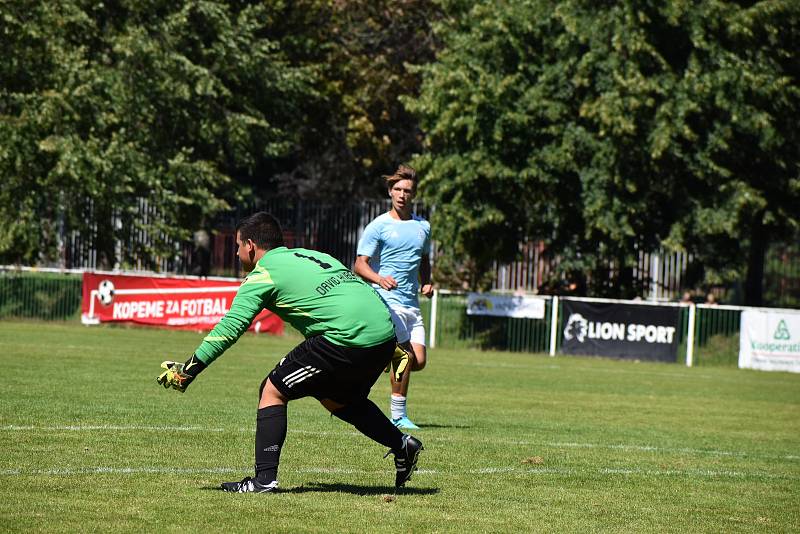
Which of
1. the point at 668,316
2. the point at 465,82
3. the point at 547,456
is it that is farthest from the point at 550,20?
the point at 547,456

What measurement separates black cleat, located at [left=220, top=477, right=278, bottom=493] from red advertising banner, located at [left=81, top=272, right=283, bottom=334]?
849 inches

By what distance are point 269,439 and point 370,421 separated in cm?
72

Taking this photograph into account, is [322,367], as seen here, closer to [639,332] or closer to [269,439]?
[269,439]

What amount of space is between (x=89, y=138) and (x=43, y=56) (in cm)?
251

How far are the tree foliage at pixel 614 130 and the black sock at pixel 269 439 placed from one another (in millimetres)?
22838

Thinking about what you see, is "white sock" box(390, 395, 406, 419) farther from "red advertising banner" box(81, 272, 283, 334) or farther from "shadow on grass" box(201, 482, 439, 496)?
"red advertising banner" box(81, 272, 283, 334)

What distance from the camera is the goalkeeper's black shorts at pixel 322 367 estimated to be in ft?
24.6

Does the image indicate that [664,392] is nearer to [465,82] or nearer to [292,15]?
[465,82]

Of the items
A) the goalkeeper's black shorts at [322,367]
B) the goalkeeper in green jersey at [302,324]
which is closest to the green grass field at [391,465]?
the goalkeeper in green jersey at [302,324]

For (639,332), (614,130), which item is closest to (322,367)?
(639,332)

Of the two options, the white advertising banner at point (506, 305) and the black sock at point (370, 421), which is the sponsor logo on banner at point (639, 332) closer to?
the white advertising banner at point (506, 305)

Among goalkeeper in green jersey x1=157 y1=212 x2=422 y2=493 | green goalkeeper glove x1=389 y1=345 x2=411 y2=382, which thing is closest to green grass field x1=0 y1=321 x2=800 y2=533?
goalkeeper in green jersey x1=157 y1=212 x2=422 y2=493

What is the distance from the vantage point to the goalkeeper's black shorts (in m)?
7.49

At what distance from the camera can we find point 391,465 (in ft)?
30.6
